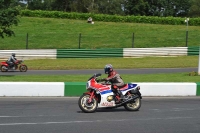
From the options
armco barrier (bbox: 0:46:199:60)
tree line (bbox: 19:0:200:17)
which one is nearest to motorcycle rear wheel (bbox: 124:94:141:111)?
armco barrier (bbox: 0:46:199:60)

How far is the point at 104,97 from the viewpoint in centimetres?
1185

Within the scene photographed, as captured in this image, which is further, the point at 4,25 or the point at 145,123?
the point at 4,25

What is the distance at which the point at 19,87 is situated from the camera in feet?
49.9

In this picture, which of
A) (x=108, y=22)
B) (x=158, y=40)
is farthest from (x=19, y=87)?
(x=108, y=22)

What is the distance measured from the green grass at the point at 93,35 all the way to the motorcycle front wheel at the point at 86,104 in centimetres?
2744

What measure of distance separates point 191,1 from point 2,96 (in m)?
91.3

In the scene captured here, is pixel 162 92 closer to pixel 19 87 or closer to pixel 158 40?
pixel 19 87

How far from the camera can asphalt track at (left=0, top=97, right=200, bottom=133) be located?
9336 mm

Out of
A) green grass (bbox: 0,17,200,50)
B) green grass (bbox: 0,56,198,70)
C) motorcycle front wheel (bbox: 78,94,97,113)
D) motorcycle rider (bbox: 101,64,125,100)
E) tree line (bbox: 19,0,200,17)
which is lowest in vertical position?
green grass (bbox: 0,56,198,70)

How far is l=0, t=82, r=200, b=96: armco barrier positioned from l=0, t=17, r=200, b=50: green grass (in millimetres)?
23336

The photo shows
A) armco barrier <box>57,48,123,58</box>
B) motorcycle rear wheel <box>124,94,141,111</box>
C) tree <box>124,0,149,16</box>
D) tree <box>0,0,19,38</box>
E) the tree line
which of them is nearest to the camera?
motorcycle rear wheel <box>124,94,141,111</box>


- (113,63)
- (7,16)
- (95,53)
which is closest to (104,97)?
(7,16)

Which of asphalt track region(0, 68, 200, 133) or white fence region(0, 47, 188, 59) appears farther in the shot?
white fence region(0, 47, 188, 59)

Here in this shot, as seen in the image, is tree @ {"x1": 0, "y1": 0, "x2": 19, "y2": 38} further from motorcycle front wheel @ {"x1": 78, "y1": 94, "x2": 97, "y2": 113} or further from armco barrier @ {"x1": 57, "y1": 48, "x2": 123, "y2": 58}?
armco barrier @ {"x1": 57, "y1": 48, "x2": 123, "y2": 58}
